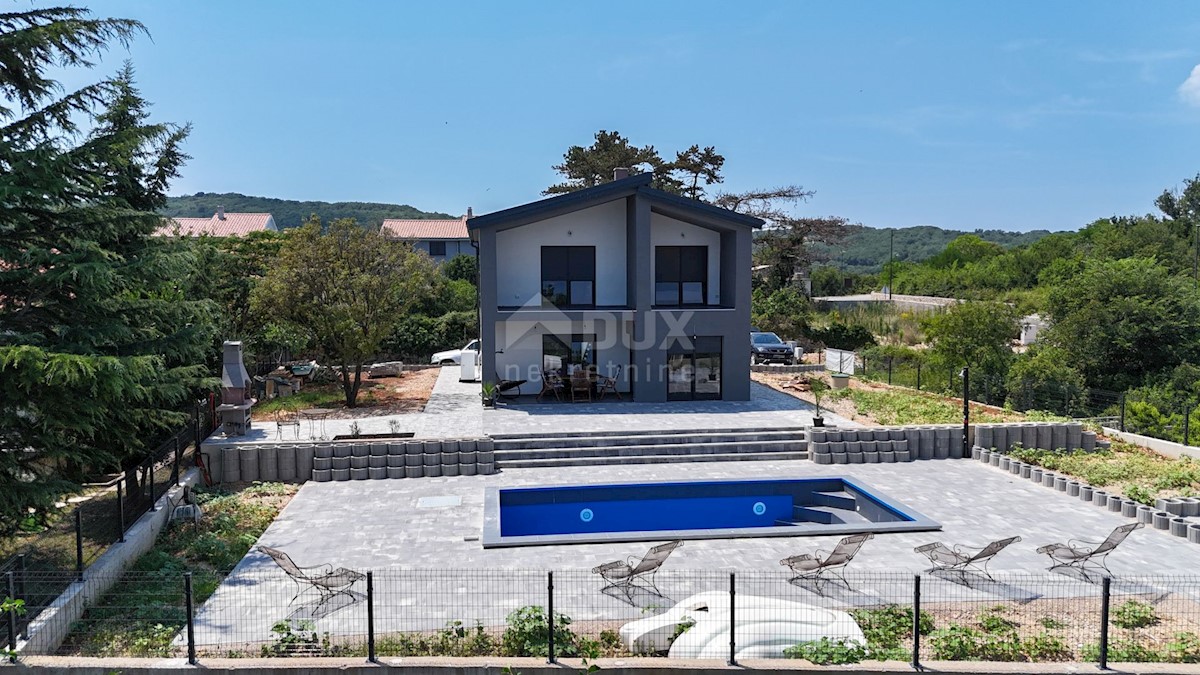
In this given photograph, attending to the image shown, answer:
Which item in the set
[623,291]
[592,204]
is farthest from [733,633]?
[623,291]

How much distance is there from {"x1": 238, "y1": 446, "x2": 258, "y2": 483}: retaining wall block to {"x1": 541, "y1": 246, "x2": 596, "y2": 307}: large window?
1007 centimetres

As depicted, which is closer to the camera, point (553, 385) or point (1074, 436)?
point (1074, 436)

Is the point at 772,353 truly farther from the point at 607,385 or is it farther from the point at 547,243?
the point at 547,243

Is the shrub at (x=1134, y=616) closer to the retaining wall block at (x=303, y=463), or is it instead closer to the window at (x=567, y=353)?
the retaining wall block at (x=303, y=463)

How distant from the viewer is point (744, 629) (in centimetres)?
794

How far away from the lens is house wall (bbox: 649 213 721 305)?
78.0 feet

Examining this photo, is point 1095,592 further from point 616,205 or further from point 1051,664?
point 616,205

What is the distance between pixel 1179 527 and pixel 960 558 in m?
4.83

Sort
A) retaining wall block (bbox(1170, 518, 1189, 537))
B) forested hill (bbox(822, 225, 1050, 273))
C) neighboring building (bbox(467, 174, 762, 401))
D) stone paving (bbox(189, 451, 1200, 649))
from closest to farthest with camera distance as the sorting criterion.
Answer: stone paving (bbox(189, 451, 1200, 649)) → retaining wall block (bbox(1170, 518, 1189, 537)) → neighboring building (bbox(467, 174, 762, 401)) → forested hill (bbox(822, 225, 1050, 273))

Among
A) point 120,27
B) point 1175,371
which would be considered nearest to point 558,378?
point 120,27

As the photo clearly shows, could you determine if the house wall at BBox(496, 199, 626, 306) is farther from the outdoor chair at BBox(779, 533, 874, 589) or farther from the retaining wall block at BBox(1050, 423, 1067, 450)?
the outdoor chair at BBox(779, 533, 874, 589)

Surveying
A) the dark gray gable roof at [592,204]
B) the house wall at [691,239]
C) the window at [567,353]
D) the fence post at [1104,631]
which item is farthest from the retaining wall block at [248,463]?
the fence post at [1104,631]

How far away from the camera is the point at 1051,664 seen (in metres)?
7.65

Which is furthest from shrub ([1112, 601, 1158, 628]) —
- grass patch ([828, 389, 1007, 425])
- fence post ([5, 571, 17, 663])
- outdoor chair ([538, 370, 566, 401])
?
outdoor chair ([538, 370, 566, 401])
